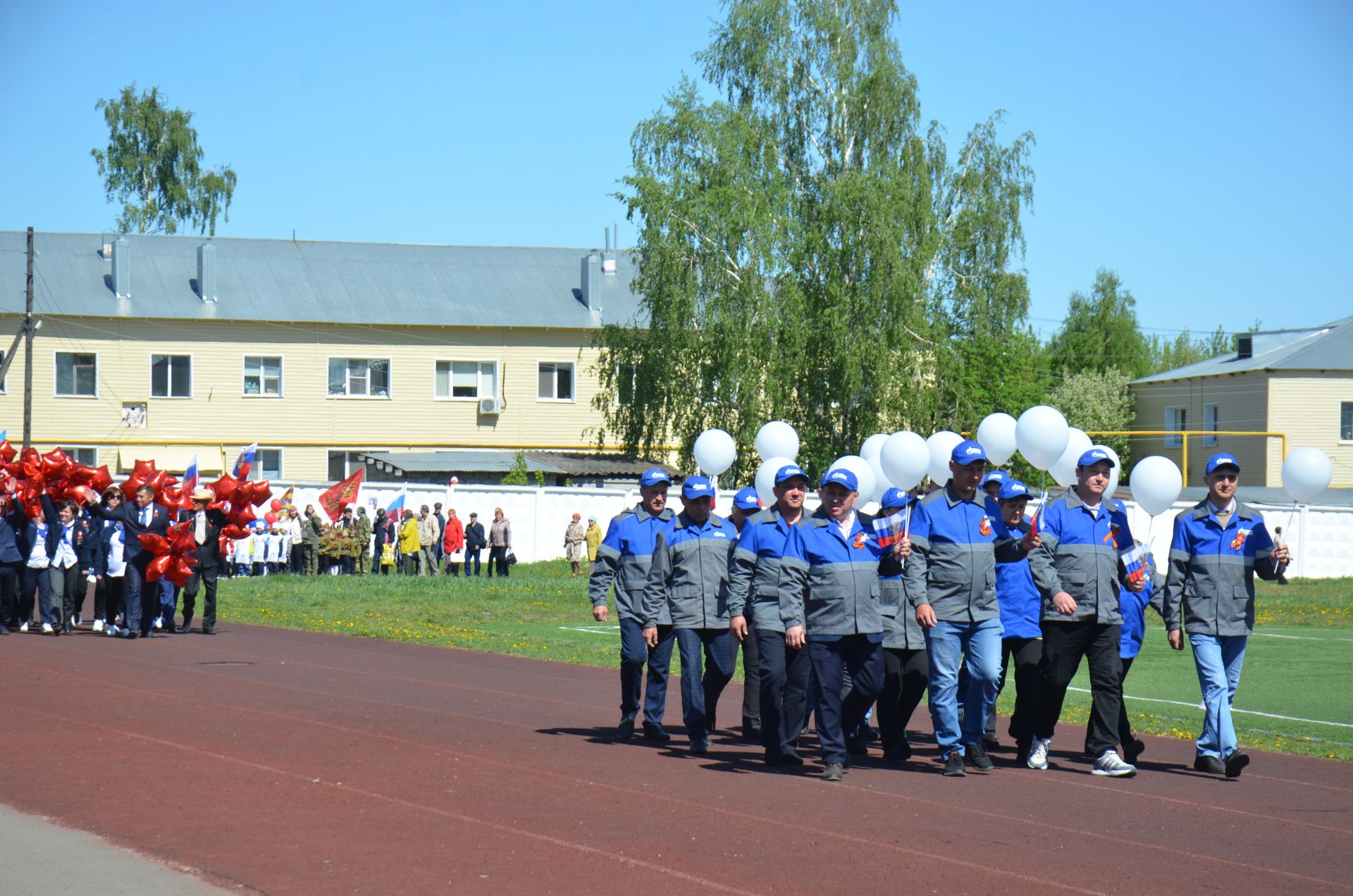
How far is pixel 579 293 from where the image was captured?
2185 inches

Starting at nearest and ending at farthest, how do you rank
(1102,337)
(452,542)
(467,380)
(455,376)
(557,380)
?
(452,542) < (455,376) < (467,380) < (557,380) < (1102,337)

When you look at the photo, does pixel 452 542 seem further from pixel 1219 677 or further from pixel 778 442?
pixel 1219 677

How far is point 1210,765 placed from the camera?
1005cm

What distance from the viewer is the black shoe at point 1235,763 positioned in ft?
32.3

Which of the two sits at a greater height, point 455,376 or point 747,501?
point 455,376

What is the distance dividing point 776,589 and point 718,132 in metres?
31.2

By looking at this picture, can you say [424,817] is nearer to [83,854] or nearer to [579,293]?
[83,854]

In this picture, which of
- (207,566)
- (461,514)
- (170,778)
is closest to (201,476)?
(461,514)

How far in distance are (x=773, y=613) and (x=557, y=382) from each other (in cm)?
4510

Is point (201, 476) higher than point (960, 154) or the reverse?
the reverse

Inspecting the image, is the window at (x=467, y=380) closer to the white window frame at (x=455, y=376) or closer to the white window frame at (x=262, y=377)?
the white window frame at (x=455, y=376)

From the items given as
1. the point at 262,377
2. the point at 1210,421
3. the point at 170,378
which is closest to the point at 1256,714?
the point at 262,377

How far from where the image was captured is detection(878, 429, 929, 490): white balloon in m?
11.5

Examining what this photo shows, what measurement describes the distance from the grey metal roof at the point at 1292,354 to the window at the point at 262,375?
34303mm
